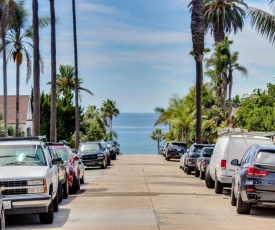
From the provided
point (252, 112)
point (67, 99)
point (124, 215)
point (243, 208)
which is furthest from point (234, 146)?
point (67, 99)

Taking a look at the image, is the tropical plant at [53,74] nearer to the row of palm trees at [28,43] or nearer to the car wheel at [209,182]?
the row of palm trees at [28,43]

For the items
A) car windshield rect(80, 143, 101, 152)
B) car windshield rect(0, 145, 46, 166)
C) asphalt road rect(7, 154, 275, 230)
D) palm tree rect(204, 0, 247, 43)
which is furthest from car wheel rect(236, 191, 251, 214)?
palm tree rect(204, 0, 247, 43)

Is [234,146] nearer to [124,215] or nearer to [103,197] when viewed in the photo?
[103,197]

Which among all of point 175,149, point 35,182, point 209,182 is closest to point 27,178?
point 35,182

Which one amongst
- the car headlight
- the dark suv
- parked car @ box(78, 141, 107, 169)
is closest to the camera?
the car headlight

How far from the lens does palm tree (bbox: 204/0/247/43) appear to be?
72.8m

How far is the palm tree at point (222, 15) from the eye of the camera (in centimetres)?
7281

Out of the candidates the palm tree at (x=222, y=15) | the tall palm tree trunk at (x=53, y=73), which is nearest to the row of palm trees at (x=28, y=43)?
the tall palm tree trunk at (x=53, y=73)

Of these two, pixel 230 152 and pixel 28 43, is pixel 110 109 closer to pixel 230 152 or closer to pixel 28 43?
pixel 28 43

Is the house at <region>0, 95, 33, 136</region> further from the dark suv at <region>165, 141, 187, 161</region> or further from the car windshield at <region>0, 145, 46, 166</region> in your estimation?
the car windshield at <region>0, 145, 46, 166</region>

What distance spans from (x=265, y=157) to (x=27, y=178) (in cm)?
598

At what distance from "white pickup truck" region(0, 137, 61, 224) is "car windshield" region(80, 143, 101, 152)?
2594 centimetres

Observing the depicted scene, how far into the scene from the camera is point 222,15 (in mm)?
72750

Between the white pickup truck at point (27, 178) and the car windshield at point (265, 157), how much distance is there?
196 inches
